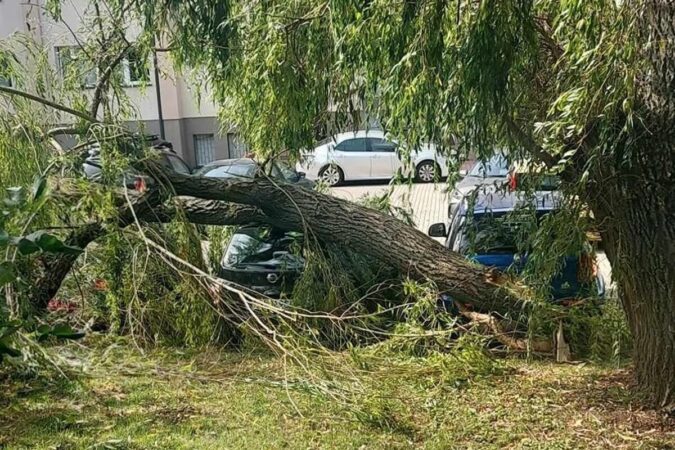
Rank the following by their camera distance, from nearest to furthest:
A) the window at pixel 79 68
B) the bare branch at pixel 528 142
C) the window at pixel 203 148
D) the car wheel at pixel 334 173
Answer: the bare branch at pixel 528 142 < the window at pixel 79 68 < the car wheel at pixel 334 173 < the window at pixel 203 148

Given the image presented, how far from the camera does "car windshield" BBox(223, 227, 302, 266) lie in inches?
300

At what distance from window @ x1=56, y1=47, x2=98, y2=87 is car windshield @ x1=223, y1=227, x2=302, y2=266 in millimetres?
2382

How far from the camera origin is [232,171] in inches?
401

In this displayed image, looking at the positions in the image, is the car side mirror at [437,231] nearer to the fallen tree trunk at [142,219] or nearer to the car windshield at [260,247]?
the car windshield at [260,247]

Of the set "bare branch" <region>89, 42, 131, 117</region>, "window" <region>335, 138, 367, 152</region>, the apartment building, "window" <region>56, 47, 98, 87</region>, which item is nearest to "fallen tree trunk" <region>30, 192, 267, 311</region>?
the apartment building

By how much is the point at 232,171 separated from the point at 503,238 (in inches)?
179

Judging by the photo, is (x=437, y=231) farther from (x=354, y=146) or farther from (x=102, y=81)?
(x=354, y=146)

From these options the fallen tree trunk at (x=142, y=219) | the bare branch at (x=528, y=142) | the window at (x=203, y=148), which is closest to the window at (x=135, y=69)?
the fallen tree trunk at (x=142, y=219)

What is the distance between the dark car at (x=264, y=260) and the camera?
24.5 ft

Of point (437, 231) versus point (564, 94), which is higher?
point (564, 94)

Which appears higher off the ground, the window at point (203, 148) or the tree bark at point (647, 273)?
the window at point (203, 148)

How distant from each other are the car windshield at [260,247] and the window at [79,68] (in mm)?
2382

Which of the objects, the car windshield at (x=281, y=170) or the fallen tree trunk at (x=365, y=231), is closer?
the fallen tree trunk at (x=365, y=231)

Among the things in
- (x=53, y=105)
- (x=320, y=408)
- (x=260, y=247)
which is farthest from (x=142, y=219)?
(x=320, y=408)
